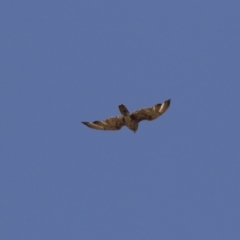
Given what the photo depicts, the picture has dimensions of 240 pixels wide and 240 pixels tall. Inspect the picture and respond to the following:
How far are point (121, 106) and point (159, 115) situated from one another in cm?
254

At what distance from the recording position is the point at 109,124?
210ft

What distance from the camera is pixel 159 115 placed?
204ft

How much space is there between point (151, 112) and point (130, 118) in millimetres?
1433

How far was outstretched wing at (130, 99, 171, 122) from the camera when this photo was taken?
201 ft

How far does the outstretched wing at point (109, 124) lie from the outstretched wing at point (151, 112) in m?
1.09

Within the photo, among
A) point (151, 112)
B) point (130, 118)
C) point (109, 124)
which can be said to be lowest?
point (151, 112)

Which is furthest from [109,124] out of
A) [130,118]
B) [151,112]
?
[151,112]

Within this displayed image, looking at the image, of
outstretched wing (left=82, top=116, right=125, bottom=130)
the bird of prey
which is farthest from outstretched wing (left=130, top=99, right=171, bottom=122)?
outstretched wing (left=82, top=116, right=125, bottom=130)

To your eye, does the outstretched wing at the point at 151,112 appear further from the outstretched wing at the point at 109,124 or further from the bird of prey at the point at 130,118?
the outstretched wing at the point at 109,124

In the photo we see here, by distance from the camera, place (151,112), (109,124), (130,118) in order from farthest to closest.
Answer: (109,124), (130,118), (151,112)

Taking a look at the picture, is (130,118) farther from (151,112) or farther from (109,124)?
(109,124)

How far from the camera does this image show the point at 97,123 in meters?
63.9

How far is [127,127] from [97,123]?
1.91m

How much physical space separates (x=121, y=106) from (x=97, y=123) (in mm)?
3197
